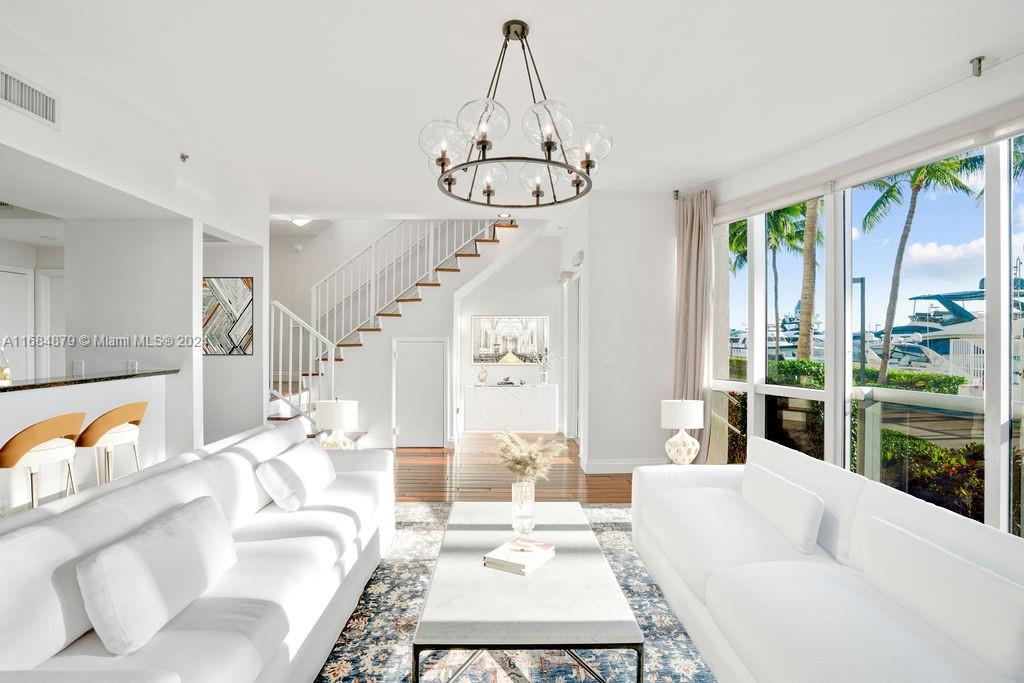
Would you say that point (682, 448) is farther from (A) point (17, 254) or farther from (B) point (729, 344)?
(A) point (17, 254)

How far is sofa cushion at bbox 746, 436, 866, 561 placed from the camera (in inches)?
97.0

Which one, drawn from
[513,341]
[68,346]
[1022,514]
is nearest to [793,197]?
[1022,514]

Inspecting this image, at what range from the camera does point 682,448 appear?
491 cm

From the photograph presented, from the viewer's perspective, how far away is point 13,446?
2.93 m

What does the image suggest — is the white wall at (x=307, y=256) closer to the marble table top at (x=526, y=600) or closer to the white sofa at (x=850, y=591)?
the marble table top at (x=526, y=600)

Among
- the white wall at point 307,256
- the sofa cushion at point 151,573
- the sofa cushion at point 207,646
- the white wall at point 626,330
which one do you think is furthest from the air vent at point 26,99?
the white wall at point 307,256

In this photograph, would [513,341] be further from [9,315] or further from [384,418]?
[9,315]

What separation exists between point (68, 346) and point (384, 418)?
3.29 m

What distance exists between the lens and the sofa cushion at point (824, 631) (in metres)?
1.57

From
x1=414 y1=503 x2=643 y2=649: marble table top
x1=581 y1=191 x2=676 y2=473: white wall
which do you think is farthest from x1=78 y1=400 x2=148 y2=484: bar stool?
x1=581 y1=191 x2=676 y2=473: white wall

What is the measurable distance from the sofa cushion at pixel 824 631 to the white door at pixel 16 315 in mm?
7681

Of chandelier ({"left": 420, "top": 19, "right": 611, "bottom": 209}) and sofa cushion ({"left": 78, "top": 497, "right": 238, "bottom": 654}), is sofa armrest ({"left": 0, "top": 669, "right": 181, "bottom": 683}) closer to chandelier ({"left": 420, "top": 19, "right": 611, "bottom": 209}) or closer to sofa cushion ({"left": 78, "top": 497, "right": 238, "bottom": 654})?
sofa cushion ({"left": 78, "top": 497, "right": 238, "bottom": 654})

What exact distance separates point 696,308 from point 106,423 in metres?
4.66

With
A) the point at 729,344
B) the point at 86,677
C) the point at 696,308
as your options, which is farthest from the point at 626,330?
the point at 86,677
